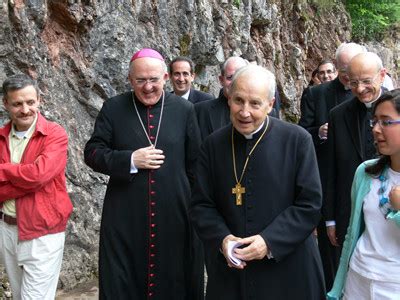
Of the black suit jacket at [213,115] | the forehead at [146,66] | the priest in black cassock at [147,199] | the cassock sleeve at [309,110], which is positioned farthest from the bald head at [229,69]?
the forehead at [146,66]

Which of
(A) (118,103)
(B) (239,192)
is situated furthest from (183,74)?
(B) (239,192)

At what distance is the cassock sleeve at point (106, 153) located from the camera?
13.4ft

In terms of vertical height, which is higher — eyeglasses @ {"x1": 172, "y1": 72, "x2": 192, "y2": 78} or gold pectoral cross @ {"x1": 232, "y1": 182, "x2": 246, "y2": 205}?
eyeglasses @ {"x1": 172, "y1": 72, "x2": 192, "y2": 78}

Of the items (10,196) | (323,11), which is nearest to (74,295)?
(10,196)

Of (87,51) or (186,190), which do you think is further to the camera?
(87,51)

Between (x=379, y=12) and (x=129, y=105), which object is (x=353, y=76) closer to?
(x=129, y=105)

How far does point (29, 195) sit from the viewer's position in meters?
3.93

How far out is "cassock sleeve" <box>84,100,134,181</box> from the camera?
4098 millimetres

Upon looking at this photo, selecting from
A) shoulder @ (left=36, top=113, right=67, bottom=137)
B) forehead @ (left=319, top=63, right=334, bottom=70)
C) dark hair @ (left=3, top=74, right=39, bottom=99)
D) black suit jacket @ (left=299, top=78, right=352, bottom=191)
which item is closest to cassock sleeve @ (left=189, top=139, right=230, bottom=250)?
shoulder @ (left=36, top=113, right=67, bottom=137)

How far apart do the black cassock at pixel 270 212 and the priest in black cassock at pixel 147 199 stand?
43.0 inches

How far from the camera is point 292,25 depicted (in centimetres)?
1508

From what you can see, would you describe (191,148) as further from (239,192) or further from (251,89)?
(251,89)

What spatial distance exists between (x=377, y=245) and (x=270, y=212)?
627 mm

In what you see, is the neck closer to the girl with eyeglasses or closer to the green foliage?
the girl with eyeglasses
